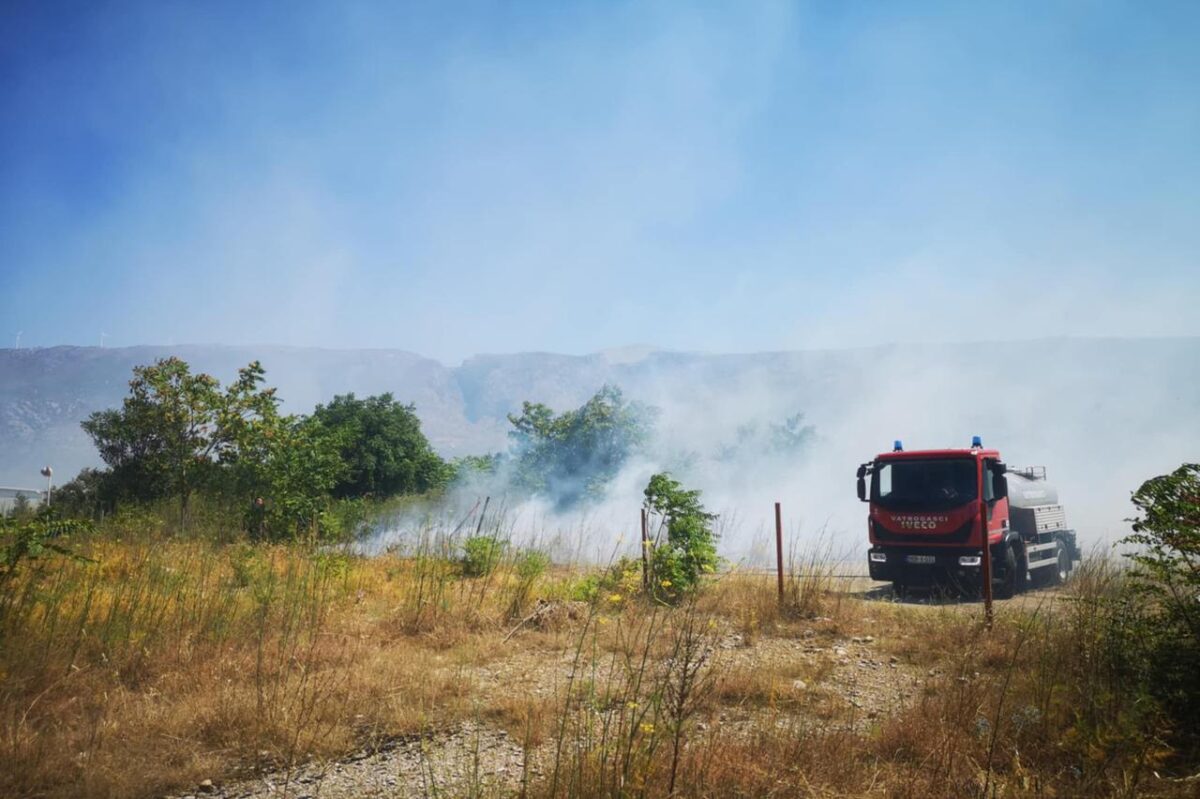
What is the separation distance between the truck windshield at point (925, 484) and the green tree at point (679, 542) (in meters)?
4.21

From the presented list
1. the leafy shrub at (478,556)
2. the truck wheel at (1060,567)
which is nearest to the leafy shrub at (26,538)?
the leafy shrub at (478,556)

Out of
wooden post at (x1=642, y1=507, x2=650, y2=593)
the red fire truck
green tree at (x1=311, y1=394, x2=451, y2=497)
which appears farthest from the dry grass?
green tree at (x1=311, y1=394, x2=451, y2=497)

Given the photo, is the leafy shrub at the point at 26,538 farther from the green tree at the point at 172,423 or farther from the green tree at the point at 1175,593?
the green tree at the point at 172,423

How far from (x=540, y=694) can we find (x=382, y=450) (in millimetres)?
32496

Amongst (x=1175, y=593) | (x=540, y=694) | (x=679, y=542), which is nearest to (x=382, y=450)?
(x=679, y=542)

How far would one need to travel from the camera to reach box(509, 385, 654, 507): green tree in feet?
142

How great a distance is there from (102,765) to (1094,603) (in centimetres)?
701

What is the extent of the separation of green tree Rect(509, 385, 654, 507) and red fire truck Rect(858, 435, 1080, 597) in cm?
3048

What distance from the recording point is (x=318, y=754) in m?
3.97

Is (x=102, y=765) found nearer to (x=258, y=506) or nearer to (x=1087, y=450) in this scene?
(x=258, y=506)

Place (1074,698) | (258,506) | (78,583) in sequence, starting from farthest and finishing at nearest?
(258,506), (78,583), (1074,698)

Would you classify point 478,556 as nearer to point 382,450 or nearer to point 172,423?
point 172,423

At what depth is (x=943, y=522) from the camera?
11.3 m

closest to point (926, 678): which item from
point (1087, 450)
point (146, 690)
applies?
point (146, 690)
